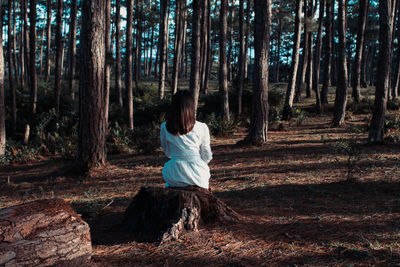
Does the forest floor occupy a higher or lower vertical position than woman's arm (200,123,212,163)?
lower

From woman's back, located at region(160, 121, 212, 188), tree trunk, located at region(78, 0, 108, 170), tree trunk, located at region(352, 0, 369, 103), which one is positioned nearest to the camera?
woman's back, located at region(160, 121, 212, 188)

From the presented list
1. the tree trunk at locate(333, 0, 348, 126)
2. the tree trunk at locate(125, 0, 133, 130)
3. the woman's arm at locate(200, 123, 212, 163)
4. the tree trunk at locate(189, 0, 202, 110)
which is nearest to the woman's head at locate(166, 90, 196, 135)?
the woman's arm at locate(200, 123, 212, 163)

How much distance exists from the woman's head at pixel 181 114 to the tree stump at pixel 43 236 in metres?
1.52

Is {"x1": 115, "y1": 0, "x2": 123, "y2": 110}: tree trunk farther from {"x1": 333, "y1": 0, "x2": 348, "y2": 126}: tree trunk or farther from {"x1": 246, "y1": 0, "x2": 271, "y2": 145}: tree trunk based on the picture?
{"x1": 333, "y1": 0, "x2": 348, "y2": 126}: tree trunk

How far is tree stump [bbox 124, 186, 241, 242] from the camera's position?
357 cm

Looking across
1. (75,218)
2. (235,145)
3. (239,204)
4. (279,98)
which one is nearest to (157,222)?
(75,218)

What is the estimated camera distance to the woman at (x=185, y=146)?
379 cm

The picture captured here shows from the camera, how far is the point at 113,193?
20.6 ft

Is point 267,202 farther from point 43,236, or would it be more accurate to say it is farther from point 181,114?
point 43,236

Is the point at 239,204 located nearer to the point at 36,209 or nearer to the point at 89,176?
the point at 36,209

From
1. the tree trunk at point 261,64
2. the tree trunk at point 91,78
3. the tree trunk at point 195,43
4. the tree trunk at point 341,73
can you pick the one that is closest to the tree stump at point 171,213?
the tree trunk at point 91,78

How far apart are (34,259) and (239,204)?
3249 millimetres

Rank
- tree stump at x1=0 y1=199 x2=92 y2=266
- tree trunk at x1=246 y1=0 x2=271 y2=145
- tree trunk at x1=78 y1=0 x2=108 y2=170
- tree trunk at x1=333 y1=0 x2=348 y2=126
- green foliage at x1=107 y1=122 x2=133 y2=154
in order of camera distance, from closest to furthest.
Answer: tree stump at x1=0 y1=199 x2=92 y2=266
tree trunk at x1=78 y1=0 x2=108 y2=170
tree trunk at x1=246 y1=0 x2=271 y2=145
green foliage at x1=107 y1=122 x2=133 y2=154
tree trunk at x1=333 y1=0 x2=348 y2=126

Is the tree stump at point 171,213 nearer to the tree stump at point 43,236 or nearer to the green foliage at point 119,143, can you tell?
the tree stump at point 43,236
